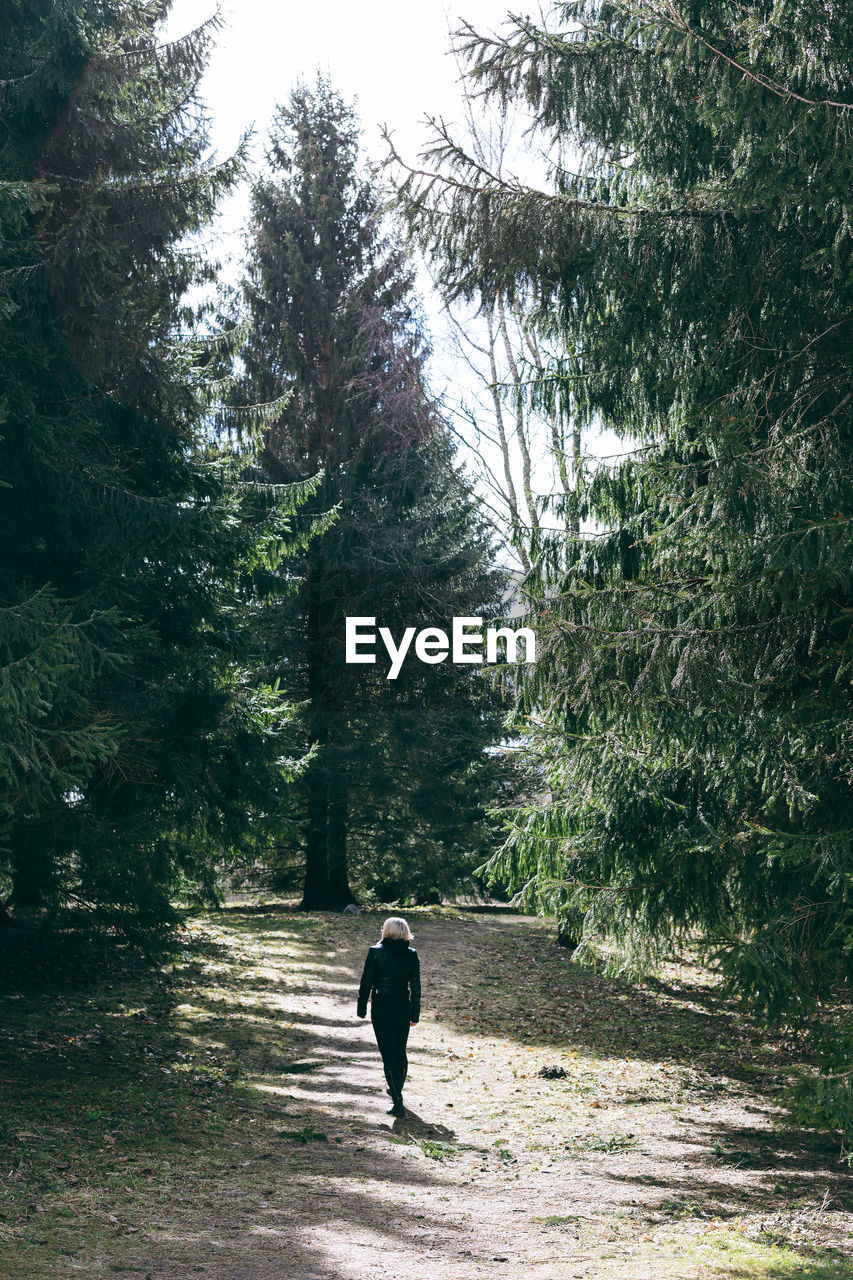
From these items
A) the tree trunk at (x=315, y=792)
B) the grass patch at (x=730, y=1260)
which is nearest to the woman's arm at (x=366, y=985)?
the grass patch at (x=730, y=1260)

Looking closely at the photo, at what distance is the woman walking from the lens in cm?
871

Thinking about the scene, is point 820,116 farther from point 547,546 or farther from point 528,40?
point 547,546

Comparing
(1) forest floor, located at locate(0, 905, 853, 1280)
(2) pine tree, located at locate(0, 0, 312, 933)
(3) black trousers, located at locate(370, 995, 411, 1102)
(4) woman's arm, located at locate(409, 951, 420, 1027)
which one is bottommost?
(1) forest floor, located at locate(0, 905, 853, 1280)

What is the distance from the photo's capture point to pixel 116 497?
959cm

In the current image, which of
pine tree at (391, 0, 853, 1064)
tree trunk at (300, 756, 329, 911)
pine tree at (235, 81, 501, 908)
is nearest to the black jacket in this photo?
pine tree at (391, 0, 853, 1064)

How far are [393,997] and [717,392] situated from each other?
5.49 meters

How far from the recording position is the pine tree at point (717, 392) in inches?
262

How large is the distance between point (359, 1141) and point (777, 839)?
392cm

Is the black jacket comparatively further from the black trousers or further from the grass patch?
the grass patch

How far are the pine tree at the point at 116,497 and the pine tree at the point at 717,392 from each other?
370cm

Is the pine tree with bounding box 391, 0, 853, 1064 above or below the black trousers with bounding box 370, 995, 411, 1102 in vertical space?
above

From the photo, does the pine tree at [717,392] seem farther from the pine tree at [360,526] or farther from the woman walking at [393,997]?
the pine tree at [360,526]

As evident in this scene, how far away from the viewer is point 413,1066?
10.6 meters

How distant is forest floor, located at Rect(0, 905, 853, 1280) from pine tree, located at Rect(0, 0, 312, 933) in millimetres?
1764
